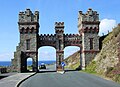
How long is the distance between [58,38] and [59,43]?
3.22 feet

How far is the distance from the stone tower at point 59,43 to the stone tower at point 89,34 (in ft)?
12.6

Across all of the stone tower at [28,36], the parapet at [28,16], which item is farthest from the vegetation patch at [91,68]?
the parapet at [28,16]

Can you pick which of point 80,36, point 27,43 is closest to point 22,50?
point 27,43

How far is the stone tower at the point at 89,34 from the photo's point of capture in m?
55.7

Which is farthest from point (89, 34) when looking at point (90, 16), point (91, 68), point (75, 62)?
point (75, 62)

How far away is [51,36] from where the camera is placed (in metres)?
56.4

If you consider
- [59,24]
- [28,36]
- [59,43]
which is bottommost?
[59,43]

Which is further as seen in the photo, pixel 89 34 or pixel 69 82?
pixel 89 34

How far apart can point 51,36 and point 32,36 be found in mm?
3638

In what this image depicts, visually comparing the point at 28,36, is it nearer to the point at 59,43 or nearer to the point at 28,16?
the point at 28,16

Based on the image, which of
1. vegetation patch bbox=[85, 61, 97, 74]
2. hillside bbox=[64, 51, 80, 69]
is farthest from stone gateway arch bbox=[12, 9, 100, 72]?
hillside bbox=[64, 51, 80, 69]

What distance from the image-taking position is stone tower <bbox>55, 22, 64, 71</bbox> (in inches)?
2192

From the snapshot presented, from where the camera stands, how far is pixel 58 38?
56.4 m

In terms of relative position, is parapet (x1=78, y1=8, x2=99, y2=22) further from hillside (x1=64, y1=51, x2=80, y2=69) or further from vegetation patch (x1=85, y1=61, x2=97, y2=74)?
hillside (x1=64, y1=51, x2=80, y2=69)
